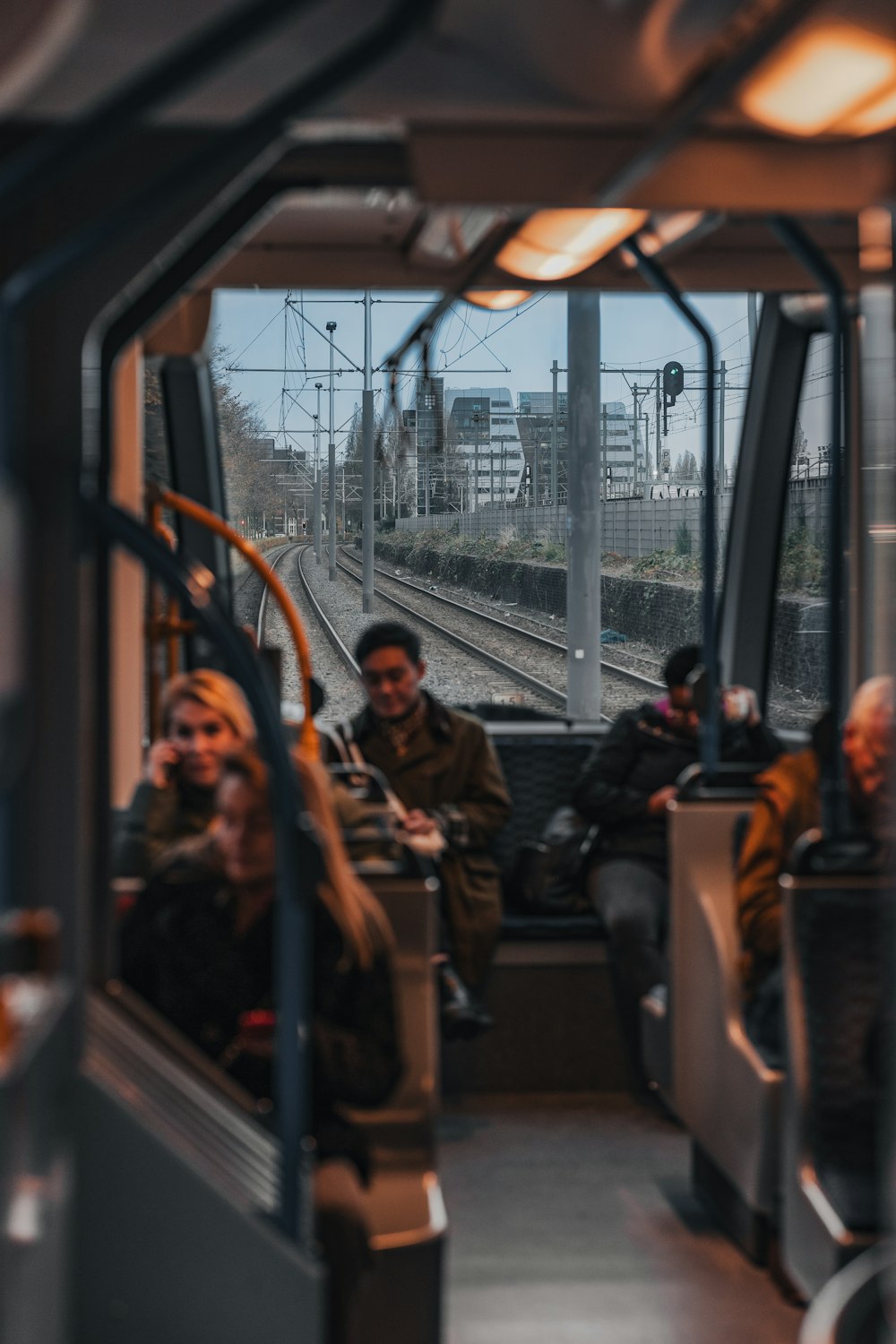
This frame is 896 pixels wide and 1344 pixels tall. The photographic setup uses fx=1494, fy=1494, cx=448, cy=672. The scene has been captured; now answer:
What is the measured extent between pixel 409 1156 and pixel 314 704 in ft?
4.27

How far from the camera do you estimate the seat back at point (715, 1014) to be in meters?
2.79

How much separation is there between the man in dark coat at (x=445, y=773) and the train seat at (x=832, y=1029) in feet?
4.55

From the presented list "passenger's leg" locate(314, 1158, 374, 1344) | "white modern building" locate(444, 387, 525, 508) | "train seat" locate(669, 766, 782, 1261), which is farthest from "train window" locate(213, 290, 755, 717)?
"passenger's leg" locate(314, 1158, 374, 1344)

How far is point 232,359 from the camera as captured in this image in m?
4.75

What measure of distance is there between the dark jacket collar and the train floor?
997 mm

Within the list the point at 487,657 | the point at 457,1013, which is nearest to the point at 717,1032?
the point at 457,1013

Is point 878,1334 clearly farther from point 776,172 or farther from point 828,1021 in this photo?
point 776,172

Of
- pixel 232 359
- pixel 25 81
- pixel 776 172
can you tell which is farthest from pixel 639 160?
pixel 232 359

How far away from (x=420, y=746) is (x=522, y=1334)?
1.61 metres

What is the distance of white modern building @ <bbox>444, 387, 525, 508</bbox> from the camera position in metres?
7.98

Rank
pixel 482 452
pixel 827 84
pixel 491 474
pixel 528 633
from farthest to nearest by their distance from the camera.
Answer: pixel 528 633 < pixel 491 474 < pixel 482 452 < pixel 827 84

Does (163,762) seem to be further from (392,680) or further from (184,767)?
(392,680)

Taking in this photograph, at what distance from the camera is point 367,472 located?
842 centimetres

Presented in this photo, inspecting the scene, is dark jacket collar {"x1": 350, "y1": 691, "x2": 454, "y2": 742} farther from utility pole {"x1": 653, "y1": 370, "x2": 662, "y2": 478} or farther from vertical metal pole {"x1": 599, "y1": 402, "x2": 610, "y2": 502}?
utility pole {"x1": 653, "y1": 370, "x2": 662, "y2": 478}
